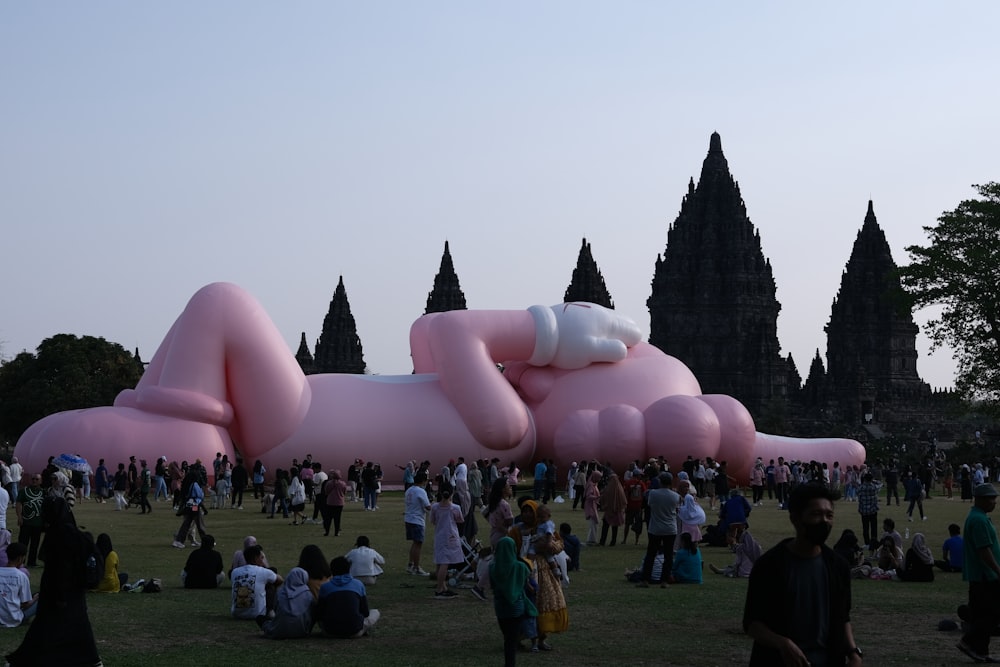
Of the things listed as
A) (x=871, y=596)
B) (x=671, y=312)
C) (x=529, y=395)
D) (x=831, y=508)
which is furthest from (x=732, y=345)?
(x=831, y=508)

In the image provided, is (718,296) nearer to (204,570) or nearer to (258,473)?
(258,473)

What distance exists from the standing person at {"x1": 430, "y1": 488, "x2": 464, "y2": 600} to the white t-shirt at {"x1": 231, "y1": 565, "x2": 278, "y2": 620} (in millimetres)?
2100

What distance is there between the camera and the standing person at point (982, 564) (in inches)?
378

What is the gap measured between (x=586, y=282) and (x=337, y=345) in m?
23.9

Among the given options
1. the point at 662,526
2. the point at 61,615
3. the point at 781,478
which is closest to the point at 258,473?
the point at 781,478

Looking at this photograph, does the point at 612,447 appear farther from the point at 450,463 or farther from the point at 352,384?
the point at 352,384

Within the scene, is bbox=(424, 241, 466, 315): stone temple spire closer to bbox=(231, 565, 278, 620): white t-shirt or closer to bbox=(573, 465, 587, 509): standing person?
bbox=(573, 465, 587, 509): standing person

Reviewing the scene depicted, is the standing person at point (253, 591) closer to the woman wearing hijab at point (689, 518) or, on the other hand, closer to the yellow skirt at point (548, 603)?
the yellow skirt at point (548, 603)

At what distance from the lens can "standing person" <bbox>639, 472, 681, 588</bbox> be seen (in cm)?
1454

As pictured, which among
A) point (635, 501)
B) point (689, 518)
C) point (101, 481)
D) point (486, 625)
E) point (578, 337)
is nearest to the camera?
point (486, 625)

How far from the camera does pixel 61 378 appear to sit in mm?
58969

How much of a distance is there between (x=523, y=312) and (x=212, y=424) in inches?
313

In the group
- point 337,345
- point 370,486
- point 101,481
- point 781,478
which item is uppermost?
point 337,345

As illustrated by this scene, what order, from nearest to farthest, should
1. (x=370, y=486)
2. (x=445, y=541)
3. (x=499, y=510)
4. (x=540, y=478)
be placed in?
(x=499, y=510)
(x=445, y=541)
(x=370, y=486)
(x=540, y=478)
